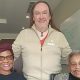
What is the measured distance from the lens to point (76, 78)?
5.16ft

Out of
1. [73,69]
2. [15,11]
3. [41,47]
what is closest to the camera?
[73,69]

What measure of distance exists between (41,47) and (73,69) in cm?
27

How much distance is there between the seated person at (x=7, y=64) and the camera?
5.32ft

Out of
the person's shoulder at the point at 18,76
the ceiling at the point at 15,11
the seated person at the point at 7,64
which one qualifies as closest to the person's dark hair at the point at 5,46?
the seated person at the point at 7,64

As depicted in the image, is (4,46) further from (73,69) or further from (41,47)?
(73,69)

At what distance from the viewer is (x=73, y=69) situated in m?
1.57

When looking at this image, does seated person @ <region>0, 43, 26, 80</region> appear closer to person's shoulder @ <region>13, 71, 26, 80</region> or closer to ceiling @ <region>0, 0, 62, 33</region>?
person's shoulder @ <region>13, 71, 26, 80</region>

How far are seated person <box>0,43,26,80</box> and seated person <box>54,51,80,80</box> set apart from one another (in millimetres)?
274

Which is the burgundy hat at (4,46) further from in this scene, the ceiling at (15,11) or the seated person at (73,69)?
the ceiling at (15,11)

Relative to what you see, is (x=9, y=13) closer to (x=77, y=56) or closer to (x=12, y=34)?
(x=12, y=34)

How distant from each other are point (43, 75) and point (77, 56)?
0.27 meters

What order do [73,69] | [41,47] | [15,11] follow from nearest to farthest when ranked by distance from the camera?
[73,69] → [41,47] → [15,11]

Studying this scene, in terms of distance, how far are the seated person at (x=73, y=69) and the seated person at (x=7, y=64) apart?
274 millimetres

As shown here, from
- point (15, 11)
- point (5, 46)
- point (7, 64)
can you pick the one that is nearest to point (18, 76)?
point (7, 64)
